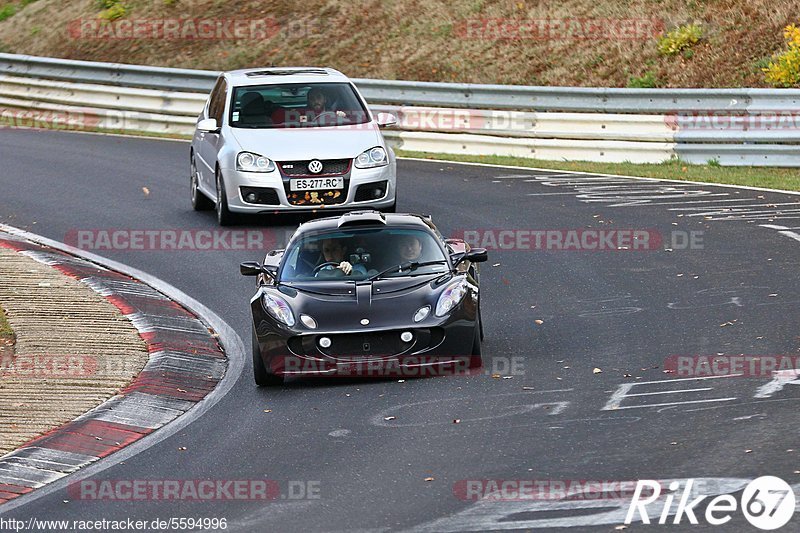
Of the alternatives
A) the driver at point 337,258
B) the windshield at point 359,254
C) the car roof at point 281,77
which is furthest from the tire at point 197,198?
the driver at point 337,258

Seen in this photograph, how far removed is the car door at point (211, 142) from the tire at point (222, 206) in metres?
0.24

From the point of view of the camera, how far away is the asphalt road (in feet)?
24.8

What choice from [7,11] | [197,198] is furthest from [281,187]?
[7,11]

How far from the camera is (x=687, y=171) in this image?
2019cm

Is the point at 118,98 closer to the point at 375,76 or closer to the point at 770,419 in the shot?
the point at 375,76

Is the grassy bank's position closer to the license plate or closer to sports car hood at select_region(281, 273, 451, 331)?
the license plate

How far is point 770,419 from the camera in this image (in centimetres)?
855

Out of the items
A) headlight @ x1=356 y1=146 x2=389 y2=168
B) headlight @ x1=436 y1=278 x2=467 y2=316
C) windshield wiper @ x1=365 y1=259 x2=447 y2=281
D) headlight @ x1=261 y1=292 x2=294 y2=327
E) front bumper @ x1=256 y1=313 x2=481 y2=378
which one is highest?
headlight @ x1=356 y1=146 x2=389 y2=168

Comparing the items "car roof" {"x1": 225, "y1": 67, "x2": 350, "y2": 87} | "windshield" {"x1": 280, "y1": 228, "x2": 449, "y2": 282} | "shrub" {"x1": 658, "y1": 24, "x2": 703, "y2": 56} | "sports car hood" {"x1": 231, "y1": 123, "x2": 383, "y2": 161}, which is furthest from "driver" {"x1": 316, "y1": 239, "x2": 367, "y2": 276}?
"shrub" {"x1": 658, "y1": 24, "x2": 703, "y2": 56}

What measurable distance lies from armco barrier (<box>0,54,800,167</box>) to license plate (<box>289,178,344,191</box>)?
6.24 metres

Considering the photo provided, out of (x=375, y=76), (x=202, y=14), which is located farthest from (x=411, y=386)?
(x=202, y=14)

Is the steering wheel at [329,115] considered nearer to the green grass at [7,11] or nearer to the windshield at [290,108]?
the windshield at [290,108]

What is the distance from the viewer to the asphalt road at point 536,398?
297 inches

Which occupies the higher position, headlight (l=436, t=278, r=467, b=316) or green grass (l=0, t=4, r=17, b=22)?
green grass (l=0, t=4, r=17, b=22)
